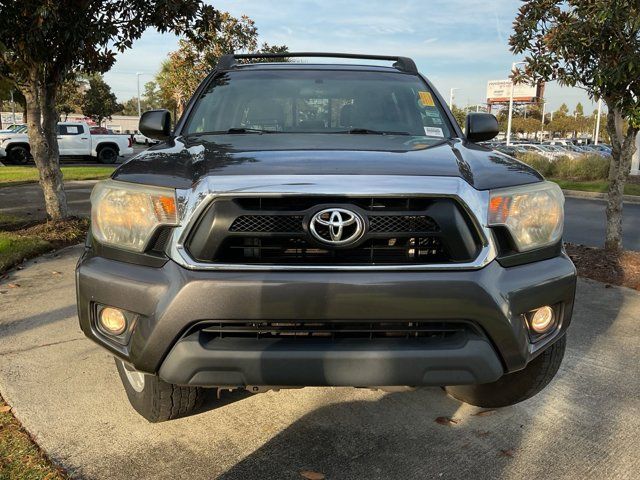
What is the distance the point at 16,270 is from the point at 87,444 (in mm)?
3597

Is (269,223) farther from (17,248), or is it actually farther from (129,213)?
(17,248)

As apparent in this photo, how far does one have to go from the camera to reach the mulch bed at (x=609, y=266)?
5.53 m

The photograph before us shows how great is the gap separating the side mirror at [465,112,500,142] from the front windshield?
15 cm

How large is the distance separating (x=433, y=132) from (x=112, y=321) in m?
2.05

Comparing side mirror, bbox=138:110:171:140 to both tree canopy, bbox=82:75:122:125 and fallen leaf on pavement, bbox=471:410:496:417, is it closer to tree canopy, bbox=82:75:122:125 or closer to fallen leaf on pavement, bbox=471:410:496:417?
fallen leaf on pavement, bbox=471:410:496:417

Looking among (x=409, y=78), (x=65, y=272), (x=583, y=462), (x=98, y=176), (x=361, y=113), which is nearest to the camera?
(x=583, y=462)

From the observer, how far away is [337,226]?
2004mm

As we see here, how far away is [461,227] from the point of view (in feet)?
6.82

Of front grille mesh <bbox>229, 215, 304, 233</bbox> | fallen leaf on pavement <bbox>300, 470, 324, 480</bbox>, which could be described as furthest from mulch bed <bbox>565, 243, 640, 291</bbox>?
front grille mesh <bbox>229, 215, 304, 233</bbox>

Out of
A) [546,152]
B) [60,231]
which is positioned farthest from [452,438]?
[546,152]

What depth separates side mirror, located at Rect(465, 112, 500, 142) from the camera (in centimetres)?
328

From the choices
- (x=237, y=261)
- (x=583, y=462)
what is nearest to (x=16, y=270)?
(x=237, y=261)

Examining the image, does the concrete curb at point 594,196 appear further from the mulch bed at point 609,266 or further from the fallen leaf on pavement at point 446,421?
the fallen leaf on pavement at point 446,421

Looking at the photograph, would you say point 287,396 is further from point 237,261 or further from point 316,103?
point 316,103
